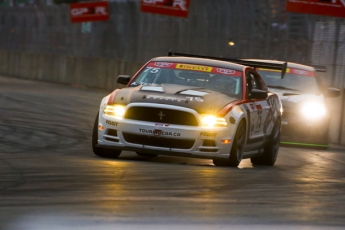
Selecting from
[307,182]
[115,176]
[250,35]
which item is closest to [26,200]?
[115,176]

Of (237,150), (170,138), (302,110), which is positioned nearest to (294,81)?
(302,110)

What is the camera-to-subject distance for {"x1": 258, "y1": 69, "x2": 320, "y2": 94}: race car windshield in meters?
18.5

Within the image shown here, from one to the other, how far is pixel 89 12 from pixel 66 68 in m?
2.32

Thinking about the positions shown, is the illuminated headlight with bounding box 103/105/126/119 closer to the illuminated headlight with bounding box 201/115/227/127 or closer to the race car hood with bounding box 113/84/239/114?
the race car hood with bounding box 113/84/239/114

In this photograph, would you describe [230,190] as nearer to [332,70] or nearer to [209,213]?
[209,213]

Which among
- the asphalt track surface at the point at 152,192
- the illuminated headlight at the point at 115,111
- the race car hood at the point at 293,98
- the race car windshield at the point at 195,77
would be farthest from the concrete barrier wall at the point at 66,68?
the illuminated headlight at the point at 115,111

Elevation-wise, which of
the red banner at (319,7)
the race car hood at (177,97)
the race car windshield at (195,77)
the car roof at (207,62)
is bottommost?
the race car hood at (177,97)

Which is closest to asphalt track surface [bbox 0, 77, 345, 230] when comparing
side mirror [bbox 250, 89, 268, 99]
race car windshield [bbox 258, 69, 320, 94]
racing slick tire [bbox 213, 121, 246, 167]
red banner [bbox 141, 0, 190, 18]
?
racing slick tire [bbox 213, 121, 246, 167]

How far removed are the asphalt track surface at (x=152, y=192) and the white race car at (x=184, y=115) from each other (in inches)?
12.1

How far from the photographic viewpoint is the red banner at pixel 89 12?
1420 inches

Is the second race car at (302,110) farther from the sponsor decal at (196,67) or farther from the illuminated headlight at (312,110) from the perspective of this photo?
the sponsor decal at (196,67)

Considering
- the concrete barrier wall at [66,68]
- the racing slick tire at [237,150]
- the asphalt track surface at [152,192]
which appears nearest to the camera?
the asphalt track surface at [152,192]

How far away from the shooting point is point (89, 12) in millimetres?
37250

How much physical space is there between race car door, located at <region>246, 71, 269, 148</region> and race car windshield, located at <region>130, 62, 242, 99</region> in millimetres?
266
